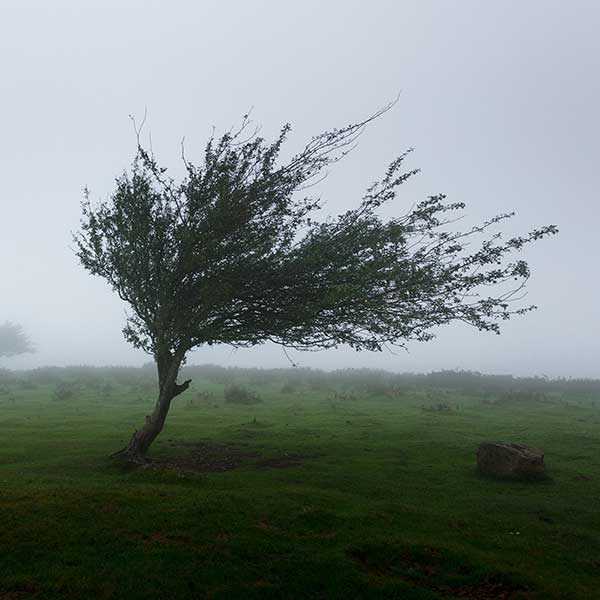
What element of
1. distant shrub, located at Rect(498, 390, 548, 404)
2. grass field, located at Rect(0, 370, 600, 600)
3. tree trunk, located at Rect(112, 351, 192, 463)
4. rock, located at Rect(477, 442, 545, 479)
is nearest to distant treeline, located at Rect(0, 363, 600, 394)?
distant shrub, located at Rect(498, 390, 548, 404)

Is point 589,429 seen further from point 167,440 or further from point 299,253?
point 167,440

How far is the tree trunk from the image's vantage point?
20.5 metres

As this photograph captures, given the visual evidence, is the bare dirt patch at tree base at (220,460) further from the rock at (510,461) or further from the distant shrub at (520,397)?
the distant shrub at (520,397)

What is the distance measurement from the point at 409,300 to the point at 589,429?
65.7ft

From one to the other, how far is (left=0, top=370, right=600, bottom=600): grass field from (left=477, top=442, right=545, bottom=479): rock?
21.8 inches

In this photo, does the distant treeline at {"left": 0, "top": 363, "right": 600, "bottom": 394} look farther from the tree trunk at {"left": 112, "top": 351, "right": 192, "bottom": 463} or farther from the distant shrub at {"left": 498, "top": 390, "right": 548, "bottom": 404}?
the tree trunk at {"left": 112, "top": 351, "right": 192, "bottom": 463}

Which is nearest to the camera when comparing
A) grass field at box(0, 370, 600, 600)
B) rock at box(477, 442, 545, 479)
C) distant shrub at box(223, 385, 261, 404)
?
grass field at box(0, 370, 600, 600)

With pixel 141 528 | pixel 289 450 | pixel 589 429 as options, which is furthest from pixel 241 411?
pixel 141 528

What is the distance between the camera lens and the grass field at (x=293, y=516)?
9.64m

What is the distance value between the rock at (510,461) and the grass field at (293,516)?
55 centimetres

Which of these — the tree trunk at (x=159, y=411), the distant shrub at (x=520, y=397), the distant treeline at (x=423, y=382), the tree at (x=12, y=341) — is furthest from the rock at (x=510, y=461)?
the tree at (x=12, y=341)

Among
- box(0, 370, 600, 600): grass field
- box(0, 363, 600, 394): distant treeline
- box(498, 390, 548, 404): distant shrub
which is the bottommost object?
box(0, 370, 600, 600): grass field

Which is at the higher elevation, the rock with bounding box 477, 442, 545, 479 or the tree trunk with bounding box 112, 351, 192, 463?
the tree trunk with bounding box 112, 351, 192, 463

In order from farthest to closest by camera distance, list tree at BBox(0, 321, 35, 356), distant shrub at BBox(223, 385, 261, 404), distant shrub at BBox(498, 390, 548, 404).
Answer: tree at BBox(0, 321, 35, 356) < distant shrub at BBox(498, 390, 548, 404) < distant shrub at BBox(223, 385, 261, 404)
